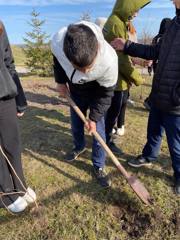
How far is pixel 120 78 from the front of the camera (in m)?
3.67

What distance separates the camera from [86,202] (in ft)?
10.6

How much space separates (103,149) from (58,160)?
30.5 inches

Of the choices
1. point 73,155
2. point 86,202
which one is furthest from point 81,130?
point 86,202

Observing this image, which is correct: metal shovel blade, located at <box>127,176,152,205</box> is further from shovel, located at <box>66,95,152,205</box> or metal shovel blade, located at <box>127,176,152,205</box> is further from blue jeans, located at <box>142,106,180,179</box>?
blue jeans, located at <box>142,106,180,179</box>

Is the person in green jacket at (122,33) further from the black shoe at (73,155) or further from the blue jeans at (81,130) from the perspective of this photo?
the black shoe at (73,155)

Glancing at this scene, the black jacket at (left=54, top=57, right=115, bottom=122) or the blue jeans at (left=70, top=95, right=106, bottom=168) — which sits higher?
the black jacket at (left=54, top=57, right=115, bottom=122)

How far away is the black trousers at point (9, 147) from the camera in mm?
2672

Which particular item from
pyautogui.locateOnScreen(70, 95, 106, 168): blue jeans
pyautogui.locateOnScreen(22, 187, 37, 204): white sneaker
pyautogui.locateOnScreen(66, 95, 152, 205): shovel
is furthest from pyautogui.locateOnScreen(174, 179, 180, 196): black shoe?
pyautogui.locateOnScreen(22, 187, 37, 204): white sneaker

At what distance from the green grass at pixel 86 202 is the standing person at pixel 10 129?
0.51ft

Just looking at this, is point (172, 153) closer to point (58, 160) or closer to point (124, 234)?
point (124, 234)

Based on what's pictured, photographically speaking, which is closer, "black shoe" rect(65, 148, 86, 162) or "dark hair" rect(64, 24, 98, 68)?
"dark hair" rect(64, 24, 98, 68)

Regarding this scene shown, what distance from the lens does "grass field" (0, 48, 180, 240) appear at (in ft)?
9.59

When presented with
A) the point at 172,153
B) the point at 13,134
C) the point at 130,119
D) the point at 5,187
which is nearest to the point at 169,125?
the point at 172,153

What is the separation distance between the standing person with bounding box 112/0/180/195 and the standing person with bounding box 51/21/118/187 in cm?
45
